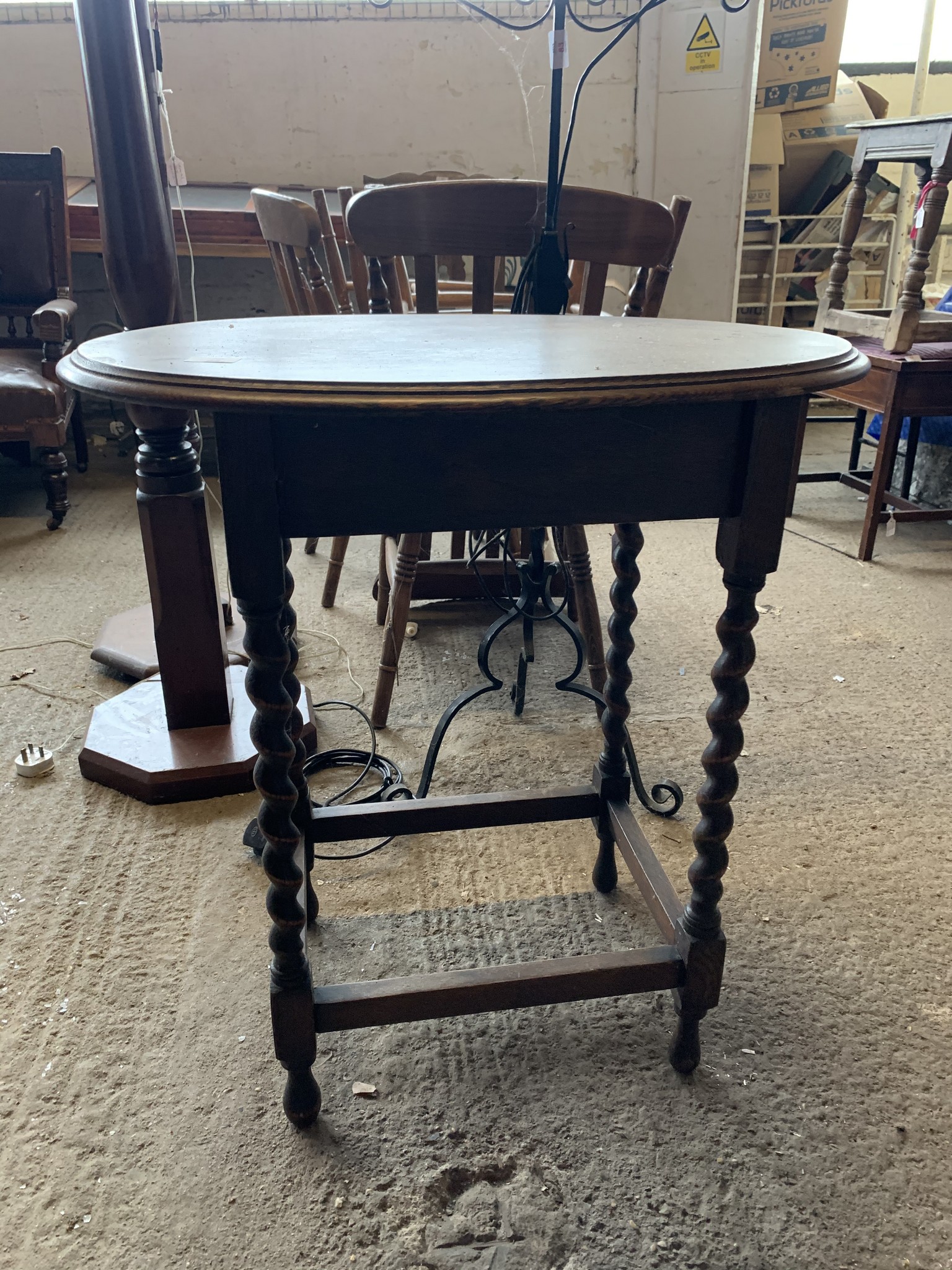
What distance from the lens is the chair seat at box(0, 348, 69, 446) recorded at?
8.51 feet

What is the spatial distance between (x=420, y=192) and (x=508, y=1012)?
3.98ft

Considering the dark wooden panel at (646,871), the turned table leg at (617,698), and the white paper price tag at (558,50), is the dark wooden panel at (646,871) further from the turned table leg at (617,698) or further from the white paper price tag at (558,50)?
the white paper price tag at (558,50)

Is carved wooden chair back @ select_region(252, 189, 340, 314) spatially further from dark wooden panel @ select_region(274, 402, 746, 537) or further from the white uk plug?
dark wooden panel @ select_region(274, 402, 746, 537)

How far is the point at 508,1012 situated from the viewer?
3.67 ft

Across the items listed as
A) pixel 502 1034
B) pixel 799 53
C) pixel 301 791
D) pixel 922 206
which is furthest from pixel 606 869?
pixel 799 53

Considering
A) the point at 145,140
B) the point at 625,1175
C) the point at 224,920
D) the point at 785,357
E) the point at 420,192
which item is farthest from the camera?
the point at 420,192

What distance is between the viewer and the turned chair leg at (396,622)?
170cm

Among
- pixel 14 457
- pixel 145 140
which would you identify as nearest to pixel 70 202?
pixel 14 457

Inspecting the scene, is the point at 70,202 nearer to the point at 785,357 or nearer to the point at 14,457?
the point at 14,457

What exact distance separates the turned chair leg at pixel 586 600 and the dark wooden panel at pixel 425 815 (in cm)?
47

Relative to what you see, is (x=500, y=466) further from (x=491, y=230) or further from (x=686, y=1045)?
(x=491, y=230)

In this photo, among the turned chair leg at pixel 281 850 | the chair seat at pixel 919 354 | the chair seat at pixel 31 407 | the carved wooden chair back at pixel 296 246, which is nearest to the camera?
the turned chair leg at pixel 281 850

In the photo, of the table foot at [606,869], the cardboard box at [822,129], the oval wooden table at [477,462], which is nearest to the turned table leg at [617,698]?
the table foot at [606,869]

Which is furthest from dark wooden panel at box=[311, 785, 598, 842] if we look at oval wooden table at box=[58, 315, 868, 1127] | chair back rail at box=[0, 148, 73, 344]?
chair back rail at box=[0, 148, 73, 344]
